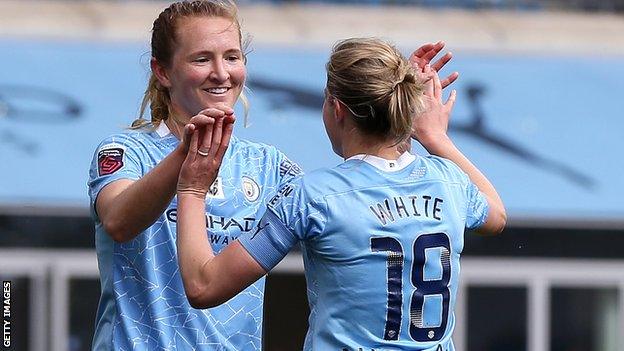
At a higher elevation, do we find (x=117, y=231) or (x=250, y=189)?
(x=250, y=189)

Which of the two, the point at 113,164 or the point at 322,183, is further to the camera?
the point at 113,164

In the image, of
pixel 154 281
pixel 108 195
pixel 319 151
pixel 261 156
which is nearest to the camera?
pixel 108 195

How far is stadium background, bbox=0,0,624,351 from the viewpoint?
365 inches

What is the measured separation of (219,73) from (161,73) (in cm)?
17

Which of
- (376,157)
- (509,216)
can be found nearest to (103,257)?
(376,157)

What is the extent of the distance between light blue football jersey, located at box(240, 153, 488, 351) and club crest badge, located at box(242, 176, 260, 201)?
405 millimetres

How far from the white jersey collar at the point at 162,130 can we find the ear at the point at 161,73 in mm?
90

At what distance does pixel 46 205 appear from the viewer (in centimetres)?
916

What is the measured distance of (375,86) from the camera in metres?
2.75

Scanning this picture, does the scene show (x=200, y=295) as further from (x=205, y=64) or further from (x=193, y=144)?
(x=205, y=64)

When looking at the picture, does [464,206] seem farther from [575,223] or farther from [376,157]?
[575,223]

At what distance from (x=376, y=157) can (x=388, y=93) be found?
146 millimetres

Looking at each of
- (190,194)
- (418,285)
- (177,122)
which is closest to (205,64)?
(177,122)

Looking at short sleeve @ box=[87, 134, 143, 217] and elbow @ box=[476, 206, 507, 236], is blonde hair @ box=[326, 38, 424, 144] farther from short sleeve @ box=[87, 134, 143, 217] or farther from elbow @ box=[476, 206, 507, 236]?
short sleeve @ box=[87, 134, 143, 217]
